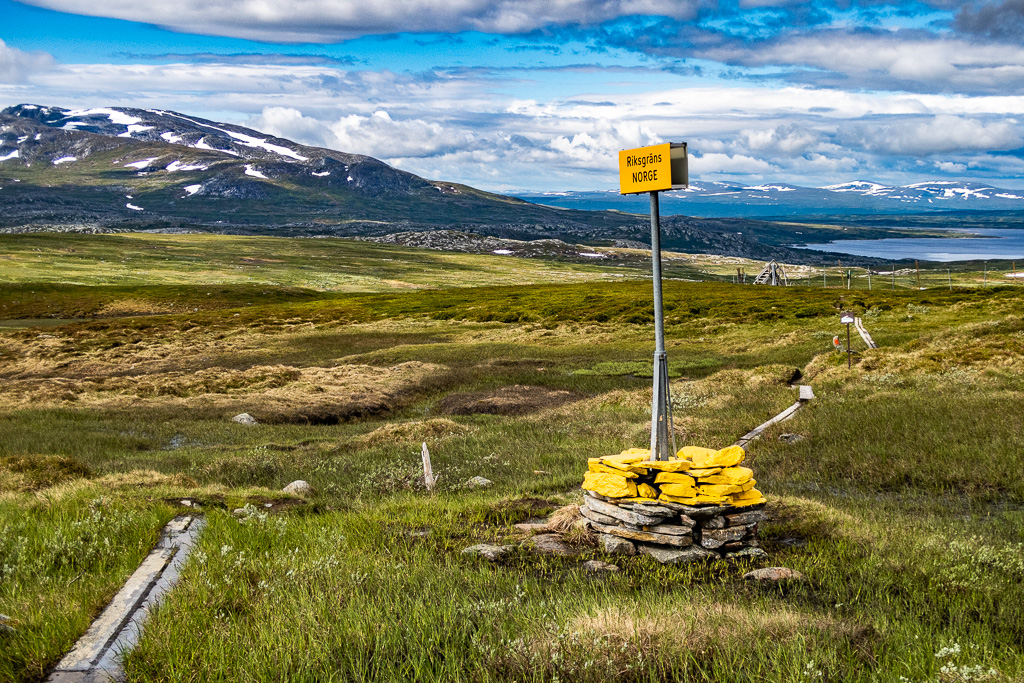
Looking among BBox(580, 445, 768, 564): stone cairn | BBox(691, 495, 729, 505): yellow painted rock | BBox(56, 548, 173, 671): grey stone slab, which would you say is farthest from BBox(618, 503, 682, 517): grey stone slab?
BBox(56, 548, 173, 671): grey stone slab

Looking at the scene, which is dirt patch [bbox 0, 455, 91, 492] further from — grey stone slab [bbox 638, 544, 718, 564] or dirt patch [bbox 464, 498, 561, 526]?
grey stone slab [bbox 638, 544, 718, 564]

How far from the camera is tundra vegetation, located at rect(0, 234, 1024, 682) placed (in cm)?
600

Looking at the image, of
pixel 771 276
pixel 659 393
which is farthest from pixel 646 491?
pixel 771 276

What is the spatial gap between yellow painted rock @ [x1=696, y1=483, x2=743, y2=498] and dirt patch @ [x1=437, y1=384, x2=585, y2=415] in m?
18.5

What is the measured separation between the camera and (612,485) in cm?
991

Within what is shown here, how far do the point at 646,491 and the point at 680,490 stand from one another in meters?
0.46

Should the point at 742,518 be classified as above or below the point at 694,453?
below

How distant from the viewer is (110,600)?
7496 mm

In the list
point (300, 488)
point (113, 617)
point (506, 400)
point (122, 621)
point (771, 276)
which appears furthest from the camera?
point (771, 276)

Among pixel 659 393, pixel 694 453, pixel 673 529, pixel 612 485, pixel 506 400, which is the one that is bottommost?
pixel 506 400

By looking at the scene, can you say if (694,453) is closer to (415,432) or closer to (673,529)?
(673,529)

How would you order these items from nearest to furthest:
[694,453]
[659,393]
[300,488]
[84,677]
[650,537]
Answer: [84,677] < [650,537] < [659,393] < [694,453] < [300,488]

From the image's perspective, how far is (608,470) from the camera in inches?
399

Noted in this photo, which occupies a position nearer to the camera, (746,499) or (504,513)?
(746,499)
